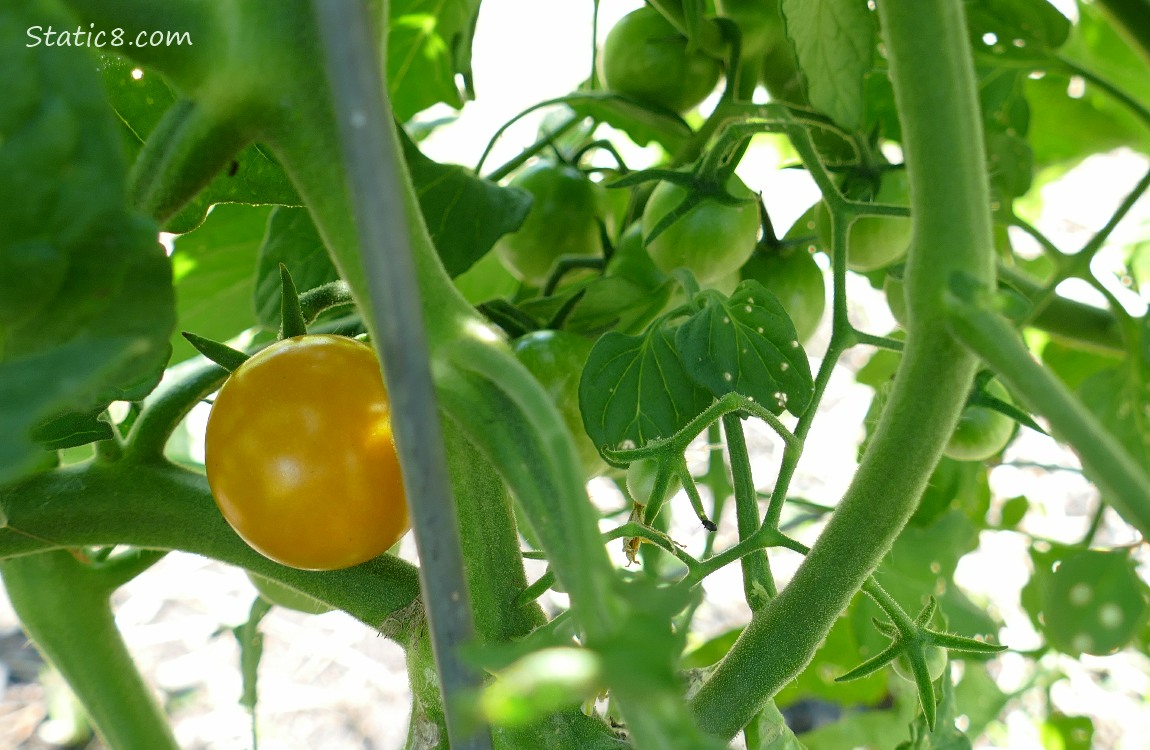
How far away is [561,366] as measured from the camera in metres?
0.44

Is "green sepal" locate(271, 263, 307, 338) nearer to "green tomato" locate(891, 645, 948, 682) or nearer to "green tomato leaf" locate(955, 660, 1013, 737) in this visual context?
"green tomato" locate(891, 645, 948, 682)

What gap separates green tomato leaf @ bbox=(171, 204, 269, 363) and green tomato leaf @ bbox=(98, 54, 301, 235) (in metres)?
0.21

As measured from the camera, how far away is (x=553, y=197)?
1.82 ft

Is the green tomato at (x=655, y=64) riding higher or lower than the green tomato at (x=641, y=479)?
higher

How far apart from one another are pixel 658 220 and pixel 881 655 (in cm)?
21

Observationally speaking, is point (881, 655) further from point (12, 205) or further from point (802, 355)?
point (12, 205)

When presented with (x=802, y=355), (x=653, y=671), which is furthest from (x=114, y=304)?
(x=802, y=355)

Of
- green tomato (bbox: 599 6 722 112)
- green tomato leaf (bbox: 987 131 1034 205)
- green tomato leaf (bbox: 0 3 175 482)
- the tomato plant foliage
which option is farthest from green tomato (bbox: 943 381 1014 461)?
green tomato leaf (bbox: 0 3 175 482)

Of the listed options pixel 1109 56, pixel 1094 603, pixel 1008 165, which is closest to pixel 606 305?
pixel 1008 165

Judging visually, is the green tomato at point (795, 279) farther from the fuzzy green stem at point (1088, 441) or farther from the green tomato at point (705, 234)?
the fuzzy green stem at point (1088, 441)

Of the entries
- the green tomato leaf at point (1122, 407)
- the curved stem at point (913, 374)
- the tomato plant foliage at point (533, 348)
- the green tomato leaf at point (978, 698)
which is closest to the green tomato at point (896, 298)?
the tomato plant foliage at point (533, 348)

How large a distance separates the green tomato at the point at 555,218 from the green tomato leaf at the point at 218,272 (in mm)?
163

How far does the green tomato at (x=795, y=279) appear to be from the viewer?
20.0 inches

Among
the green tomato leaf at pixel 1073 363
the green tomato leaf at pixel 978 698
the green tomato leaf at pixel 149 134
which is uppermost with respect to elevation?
the green tomato leaf at pixel 149 134
